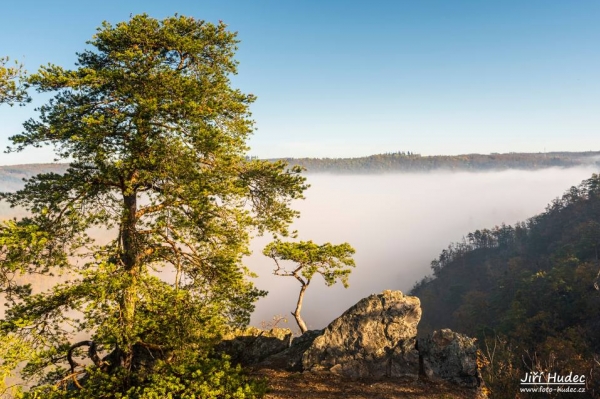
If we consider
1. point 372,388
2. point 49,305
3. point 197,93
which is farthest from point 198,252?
point 372,388

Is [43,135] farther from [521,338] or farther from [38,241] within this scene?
[521,338]

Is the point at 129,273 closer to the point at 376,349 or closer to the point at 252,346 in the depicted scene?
the point at 252,346

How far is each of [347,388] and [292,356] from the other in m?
3.01

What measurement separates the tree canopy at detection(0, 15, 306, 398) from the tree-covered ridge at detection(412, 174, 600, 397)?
21607mm

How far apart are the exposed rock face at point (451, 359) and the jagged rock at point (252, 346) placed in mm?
6267

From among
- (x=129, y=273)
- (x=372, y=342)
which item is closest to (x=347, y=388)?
(x=372, y=342)

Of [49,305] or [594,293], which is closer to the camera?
[49,305]

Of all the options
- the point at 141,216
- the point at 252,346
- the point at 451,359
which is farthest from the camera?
the point at 252,346

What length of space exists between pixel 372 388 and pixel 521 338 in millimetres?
53626

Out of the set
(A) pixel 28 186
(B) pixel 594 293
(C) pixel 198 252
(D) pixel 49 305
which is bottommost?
(B) pixel 594 293

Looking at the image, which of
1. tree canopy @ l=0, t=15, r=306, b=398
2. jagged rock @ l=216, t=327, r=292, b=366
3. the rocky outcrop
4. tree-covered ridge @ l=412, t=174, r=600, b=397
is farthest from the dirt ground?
tree-covered ridge @ l=412, t=174, r=600, b=397

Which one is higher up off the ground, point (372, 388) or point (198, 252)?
point (198, 252)

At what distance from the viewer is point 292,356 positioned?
15805 mm

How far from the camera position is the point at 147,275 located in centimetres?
1156
